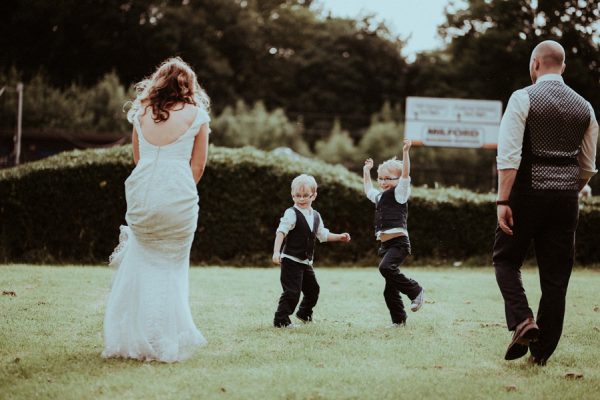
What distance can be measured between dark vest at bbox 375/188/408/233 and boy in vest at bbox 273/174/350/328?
415 millimetres

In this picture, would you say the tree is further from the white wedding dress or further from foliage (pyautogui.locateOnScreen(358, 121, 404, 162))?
the white wedding dress

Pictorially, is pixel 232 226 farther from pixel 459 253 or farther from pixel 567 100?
pixel 567 100

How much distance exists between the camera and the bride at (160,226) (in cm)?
504

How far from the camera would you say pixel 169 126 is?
202 inches

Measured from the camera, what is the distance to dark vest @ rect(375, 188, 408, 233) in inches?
269

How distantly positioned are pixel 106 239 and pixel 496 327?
878 cm

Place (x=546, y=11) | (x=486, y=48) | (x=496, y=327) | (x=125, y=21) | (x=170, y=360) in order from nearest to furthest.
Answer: (x=170, y=360)
(x=496, y=327)
(x=546, y=11)
(x=486, y=48)
(x=125, y=21)

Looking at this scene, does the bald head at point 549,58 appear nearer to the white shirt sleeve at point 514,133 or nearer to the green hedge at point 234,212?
the white shirt sleeve at point 514,133

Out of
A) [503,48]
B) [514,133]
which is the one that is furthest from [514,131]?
[503,48]

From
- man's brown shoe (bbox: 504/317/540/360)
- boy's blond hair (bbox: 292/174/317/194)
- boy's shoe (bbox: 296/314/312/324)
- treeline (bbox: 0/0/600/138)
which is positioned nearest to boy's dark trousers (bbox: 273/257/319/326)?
boy's shoe (bbox: 296/314/312/324)

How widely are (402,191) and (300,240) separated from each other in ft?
3.57

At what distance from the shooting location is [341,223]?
14.6m

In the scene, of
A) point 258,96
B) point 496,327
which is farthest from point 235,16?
point 496,327

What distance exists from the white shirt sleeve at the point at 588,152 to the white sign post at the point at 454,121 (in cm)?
1785
